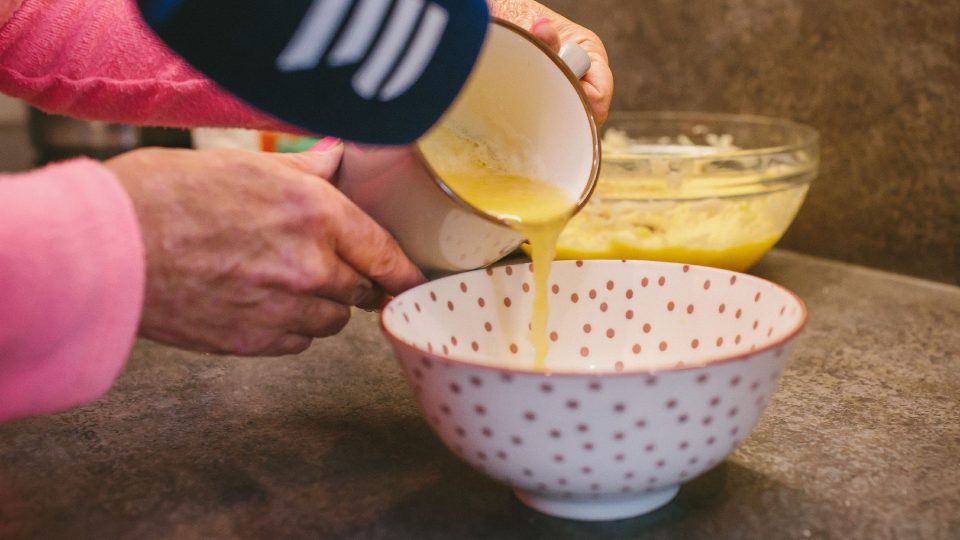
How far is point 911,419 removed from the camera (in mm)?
694

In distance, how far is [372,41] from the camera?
46cm

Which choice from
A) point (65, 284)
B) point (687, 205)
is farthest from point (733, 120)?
point (65, 284)

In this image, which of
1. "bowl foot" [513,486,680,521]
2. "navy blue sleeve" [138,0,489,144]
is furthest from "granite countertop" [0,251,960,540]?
"navy blue sleeve" [138,0,489,144]

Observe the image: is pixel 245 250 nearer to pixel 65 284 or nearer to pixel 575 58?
pixel 65 284

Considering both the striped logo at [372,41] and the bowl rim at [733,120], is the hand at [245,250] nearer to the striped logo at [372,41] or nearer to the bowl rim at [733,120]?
the striped logo at [372,41]

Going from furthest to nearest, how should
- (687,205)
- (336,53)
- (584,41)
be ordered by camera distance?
(687,205), (584,41), (336,53)

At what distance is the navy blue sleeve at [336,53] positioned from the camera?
0.44 metres

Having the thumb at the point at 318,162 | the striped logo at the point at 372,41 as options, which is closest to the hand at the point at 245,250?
the thumb at the point at 318,162

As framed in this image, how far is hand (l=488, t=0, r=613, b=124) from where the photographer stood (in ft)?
2.59

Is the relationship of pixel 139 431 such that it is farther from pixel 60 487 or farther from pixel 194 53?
pixel 194 53

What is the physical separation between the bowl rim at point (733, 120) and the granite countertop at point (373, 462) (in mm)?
243

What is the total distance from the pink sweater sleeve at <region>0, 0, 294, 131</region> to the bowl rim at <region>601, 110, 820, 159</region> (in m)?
0.44

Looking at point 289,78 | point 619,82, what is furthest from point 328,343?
point 619,82

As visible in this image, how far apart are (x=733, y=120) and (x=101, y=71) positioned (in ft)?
2.55
